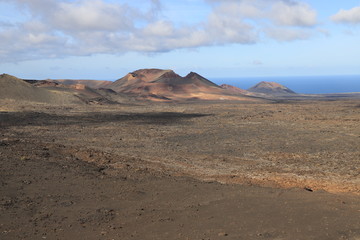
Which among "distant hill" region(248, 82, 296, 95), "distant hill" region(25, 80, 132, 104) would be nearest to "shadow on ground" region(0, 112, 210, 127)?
"distant hill" region(25, 80, 132, 104)

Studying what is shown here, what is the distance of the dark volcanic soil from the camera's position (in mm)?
7691

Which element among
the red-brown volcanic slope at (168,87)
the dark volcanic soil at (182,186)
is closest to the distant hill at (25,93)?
the red-brown volcanic slope at (168,87)

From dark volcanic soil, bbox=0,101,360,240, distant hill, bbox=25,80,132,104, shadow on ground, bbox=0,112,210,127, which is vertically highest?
distant hill, bbox=25,80,132,104

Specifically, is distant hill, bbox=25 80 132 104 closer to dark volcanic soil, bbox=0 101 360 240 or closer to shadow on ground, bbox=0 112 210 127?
shadow on ground, bbox=0 112 210 127

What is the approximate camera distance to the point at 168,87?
80062 millimetres

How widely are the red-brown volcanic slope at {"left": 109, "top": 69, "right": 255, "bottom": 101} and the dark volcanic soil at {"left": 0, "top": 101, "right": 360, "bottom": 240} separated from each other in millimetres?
45429

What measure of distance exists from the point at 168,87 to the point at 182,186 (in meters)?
69.6

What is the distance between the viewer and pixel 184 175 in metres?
13.3

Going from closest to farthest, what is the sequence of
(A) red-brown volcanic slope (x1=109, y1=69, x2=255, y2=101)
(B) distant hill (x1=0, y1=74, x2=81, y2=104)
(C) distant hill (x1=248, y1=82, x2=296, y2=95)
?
1. (B) distant hill (x1=0, y1=74, x2=81, y2=104)
2. (A) red-brown volcanic slope (x1=109, y1=69, x2=255, y2=101)
3. (C) distant hill (x1=248, y1=82, x2=296, y2=95)

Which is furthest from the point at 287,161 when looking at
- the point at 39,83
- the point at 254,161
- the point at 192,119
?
the point at 39,83

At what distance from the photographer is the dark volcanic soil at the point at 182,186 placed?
7.69 meters

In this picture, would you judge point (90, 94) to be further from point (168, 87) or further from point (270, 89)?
point (270, 89)

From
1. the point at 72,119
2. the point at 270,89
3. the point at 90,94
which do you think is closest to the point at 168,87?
the point at 90,94

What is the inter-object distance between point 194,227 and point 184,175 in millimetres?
5583
